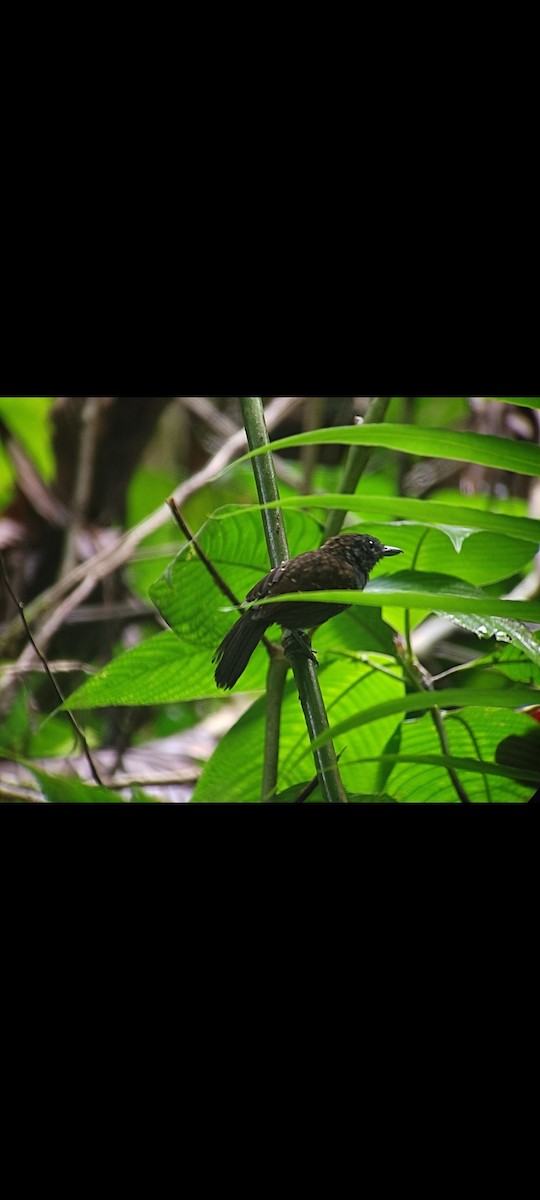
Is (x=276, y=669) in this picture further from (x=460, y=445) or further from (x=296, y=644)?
(x=460, y=445)

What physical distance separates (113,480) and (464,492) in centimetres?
49

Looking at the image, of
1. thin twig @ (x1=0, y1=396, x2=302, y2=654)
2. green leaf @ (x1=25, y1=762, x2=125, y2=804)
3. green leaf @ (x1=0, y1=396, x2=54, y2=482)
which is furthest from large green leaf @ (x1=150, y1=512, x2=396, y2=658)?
green leaf @ (x1=0, y1=396, x2=54, y2=482)

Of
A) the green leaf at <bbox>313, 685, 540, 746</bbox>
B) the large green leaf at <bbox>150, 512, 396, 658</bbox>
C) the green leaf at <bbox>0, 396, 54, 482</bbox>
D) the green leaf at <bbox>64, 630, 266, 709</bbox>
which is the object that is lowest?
the green leaf at <bbox>313, 685, 540, 746</bbox>

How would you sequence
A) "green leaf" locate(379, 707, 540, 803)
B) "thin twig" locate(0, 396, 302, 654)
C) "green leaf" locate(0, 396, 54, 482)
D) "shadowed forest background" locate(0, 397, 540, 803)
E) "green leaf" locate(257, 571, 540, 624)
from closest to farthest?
"green leaf" locate(257, 571, 540, 624), "shadowed forest background" locate(0, 397, 540, 803), "green leaf" locate(379, 707, 540, 803), "thin twig" locate(0, 396, 302, 654), "green leaf" locate(0, 396, 54, 482)

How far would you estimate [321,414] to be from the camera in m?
1.26

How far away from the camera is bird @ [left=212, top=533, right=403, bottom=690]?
2.48 ft

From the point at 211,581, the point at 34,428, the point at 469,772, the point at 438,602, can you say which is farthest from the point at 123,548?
the point at 438,602

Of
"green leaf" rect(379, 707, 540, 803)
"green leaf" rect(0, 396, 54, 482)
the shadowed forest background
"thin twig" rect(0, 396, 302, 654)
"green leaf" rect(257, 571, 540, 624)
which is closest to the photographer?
"green leaf" rect(257, 571, 540, 624)

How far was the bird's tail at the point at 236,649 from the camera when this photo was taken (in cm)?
77

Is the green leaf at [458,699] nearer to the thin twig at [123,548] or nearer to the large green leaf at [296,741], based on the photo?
the large green leaf at [296,741]

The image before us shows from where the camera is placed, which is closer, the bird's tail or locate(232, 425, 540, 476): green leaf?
locate(232, 425, 540, 476): green leaf

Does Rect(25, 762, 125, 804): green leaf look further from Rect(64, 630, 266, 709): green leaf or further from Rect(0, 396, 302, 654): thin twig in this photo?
Rect(0, 396, 302, 654): thin twig
